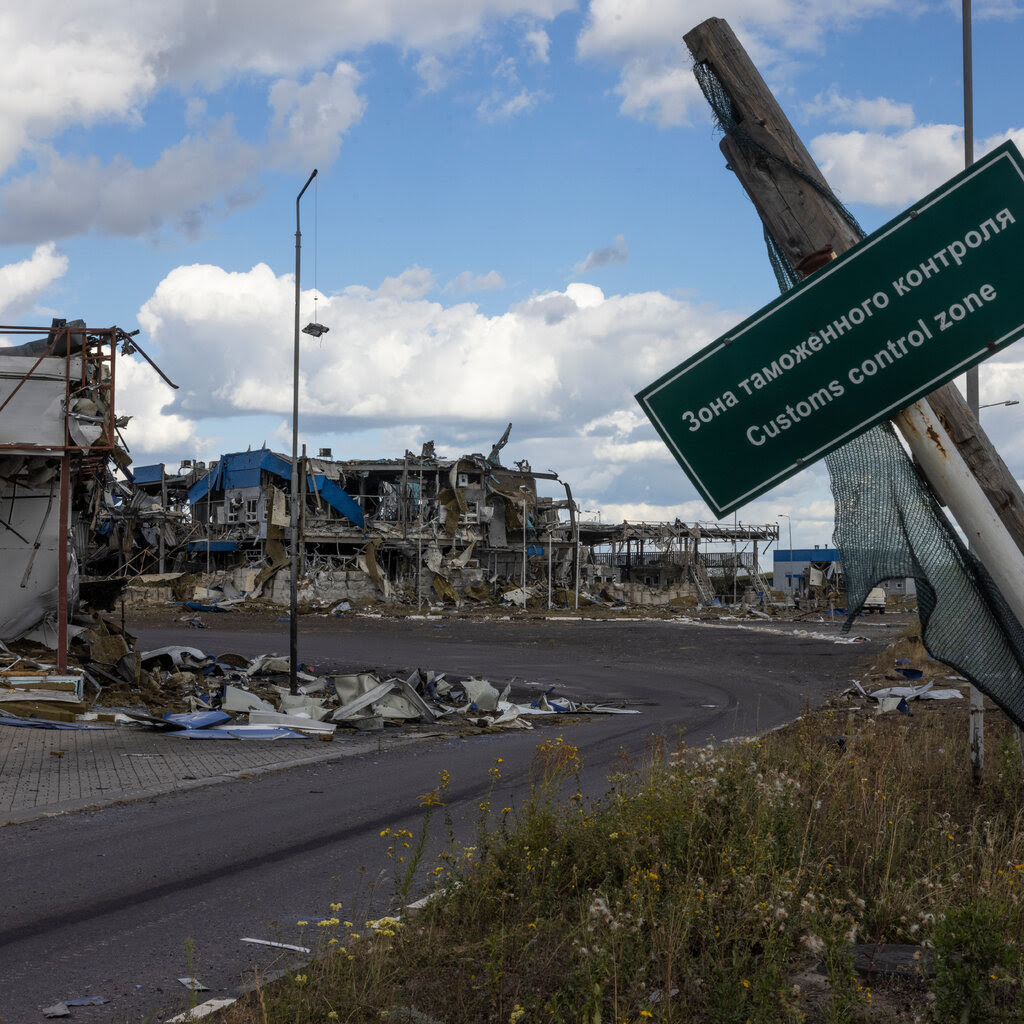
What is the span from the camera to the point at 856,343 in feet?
8.79

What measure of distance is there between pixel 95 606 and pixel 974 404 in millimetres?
18475

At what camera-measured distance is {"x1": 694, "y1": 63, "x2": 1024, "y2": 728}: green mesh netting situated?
3.40m

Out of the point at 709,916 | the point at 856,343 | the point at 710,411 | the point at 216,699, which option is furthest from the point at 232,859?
the point at 216,699

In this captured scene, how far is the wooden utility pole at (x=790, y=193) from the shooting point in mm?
3184

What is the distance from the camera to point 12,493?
18.8 m

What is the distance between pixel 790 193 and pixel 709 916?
10.9ft

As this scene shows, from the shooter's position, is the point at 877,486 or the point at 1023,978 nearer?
the point at 877,486

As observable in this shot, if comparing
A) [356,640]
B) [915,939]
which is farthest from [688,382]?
[356,640]

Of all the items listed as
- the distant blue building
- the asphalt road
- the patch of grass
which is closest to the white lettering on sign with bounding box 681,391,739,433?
the patch of grass

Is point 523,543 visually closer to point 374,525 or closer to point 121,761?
point 374,525

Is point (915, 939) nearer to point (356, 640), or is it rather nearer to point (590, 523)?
point (356, 640)

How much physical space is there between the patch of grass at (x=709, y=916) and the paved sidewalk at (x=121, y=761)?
4500 millimetres

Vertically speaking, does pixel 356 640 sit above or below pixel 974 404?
below

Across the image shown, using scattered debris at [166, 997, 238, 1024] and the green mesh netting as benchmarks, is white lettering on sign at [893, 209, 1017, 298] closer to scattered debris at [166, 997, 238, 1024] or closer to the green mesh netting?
the green mesh netting
